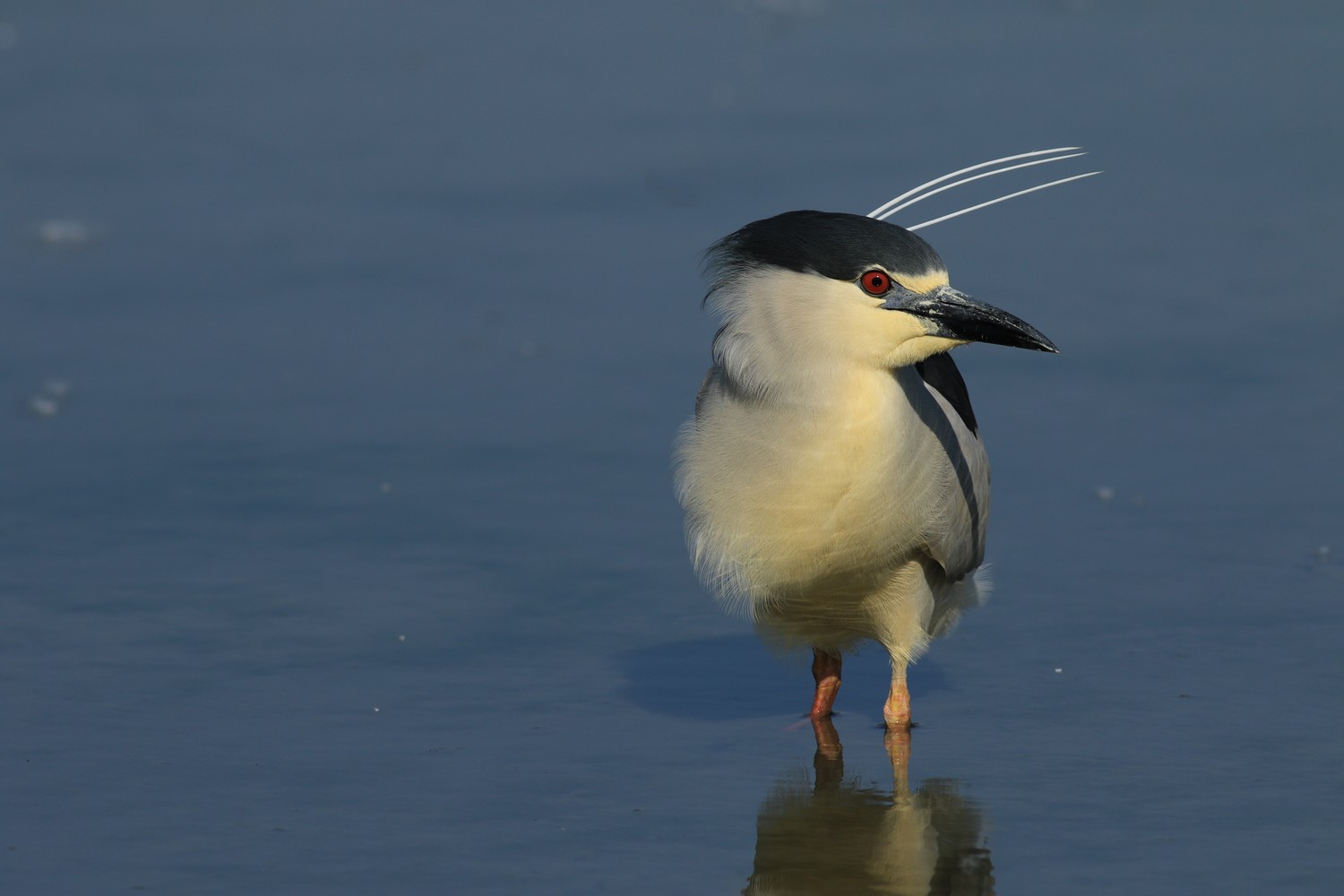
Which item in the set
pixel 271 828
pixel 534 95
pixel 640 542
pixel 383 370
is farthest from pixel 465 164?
pixel 271 828

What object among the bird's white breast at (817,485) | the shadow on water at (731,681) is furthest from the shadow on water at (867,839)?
the bird's white breast at (817,485)

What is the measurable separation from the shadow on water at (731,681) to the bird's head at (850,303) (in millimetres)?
1070

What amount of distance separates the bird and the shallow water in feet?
1.39

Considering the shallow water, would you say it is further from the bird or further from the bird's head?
the bird's head

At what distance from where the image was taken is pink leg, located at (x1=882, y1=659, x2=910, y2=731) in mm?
5480

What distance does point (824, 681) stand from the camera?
5680mm

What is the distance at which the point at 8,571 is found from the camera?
20.3 feet

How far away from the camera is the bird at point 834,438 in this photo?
16.1 ft

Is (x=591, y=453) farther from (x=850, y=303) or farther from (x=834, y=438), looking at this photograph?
(x=850, y=303)

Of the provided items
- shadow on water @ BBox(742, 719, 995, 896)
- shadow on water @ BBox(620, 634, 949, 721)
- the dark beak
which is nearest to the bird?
the dark beak

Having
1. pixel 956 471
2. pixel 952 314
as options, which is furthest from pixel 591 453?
pixel 952 314

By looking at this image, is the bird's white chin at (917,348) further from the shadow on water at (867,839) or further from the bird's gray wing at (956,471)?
the shadow on water at (867,839)

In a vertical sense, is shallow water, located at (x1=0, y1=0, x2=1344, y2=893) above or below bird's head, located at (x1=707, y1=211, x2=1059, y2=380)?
below

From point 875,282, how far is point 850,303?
0.08 meters
